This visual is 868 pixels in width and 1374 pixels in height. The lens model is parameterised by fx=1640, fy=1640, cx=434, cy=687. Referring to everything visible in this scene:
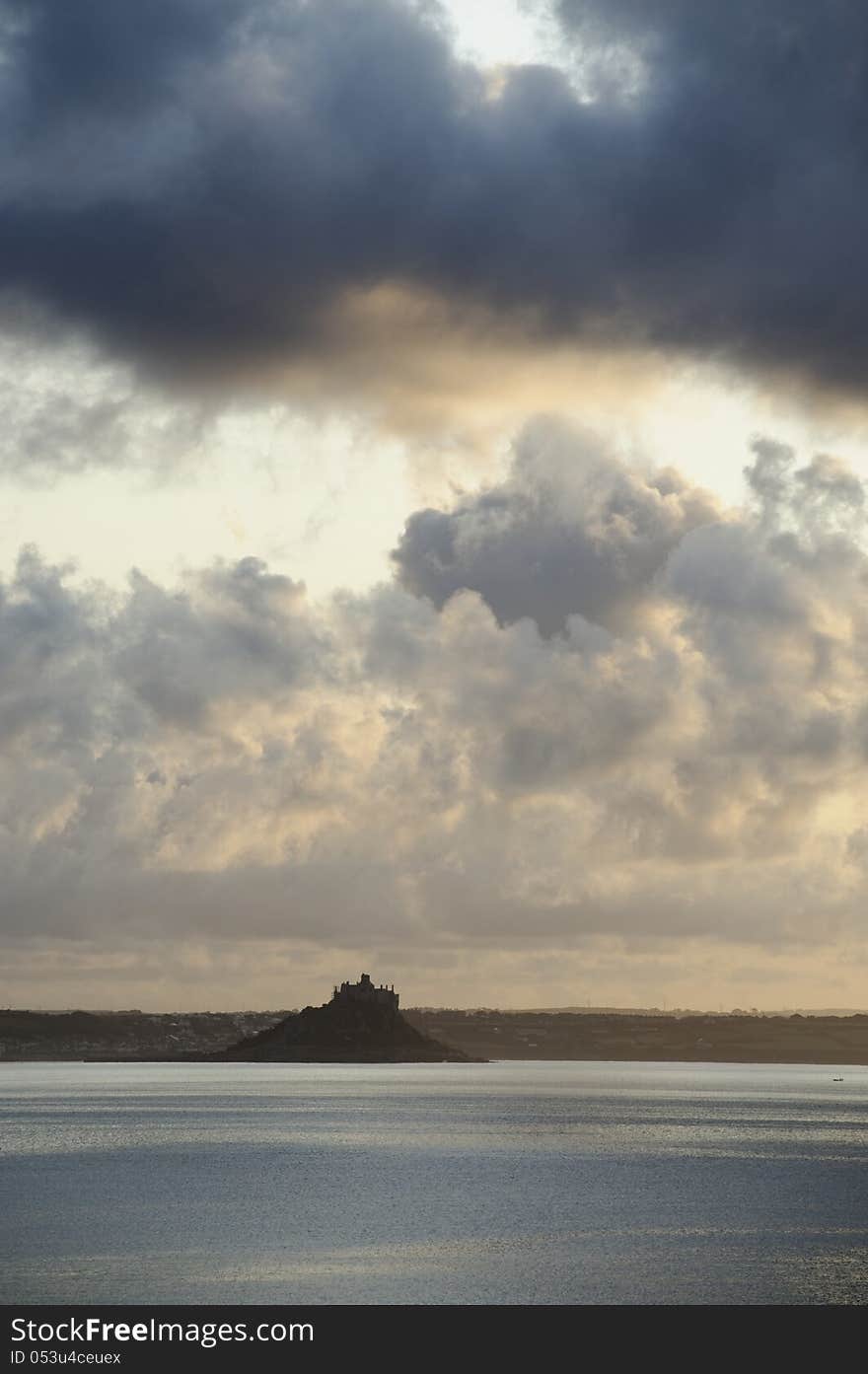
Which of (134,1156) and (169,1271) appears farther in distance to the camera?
(134,1156)

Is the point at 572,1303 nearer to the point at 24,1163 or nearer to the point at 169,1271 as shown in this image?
the point at 169,1271
